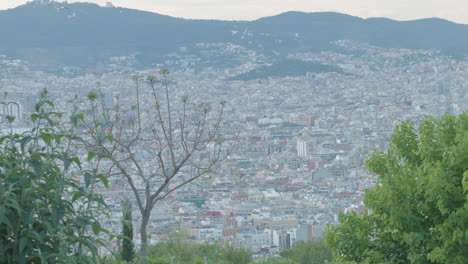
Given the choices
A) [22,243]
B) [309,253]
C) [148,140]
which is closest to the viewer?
[22,243]

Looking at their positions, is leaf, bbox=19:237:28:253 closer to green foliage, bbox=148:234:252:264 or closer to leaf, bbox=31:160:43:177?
leaf, bbox=31:160:43:177

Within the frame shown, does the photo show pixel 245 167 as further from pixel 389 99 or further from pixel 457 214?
pixel 389 99

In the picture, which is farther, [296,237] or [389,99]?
[389,99]

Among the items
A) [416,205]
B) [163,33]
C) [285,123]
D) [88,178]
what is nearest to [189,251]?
[416,205]

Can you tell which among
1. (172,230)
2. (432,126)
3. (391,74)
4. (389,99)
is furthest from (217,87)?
(432,126)

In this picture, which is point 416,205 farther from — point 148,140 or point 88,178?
point 148,140

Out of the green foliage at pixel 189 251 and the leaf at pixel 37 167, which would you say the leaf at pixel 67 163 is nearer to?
the leaf at pixel 37 167

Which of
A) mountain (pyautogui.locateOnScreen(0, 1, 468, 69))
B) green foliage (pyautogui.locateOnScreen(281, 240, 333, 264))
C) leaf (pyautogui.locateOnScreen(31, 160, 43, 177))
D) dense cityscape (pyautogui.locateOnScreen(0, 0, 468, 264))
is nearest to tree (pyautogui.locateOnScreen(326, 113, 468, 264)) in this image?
dense cityscape (pyautogui.locateOnScreen(0, 0, 468, 264))
